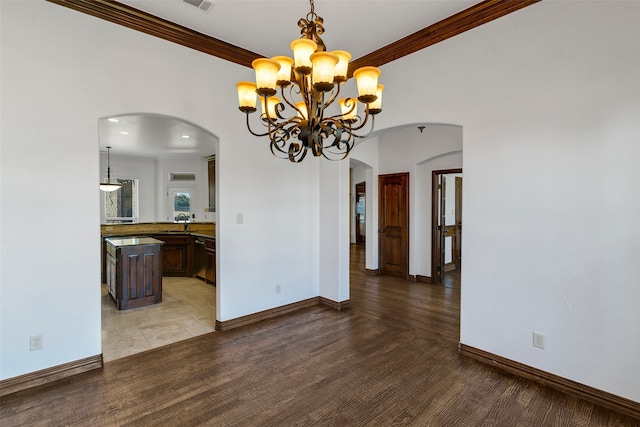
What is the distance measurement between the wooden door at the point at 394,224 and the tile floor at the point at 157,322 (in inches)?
139

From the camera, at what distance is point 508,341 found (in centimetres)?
287

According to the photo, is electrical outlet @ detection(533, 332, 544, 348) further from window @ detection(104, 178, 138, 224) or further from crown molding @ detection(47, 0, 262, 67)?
window @ detection(104, 178, 138, 224)

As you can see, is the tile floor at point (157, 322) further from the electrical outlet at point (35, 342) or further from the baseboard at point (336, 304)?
the baseboard at point (336, 304)

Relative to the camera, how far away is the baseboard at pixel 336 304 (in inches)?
176

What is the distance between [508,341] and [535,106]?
2058 millimetres

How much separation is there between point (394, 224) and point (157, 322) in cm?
455

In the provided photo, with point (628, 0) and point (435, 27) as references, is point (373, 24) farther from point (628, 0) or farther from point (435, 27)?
point (628, 0)

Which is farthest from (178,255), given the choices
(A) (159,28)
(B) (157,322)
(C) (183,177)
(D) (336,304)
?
(A) (159,28)

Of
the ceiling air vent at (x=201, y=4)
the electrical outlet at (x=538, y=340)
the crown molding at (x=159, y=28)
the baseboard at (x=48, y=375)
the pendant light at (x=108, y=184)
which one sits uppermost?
the ceiling air vent at (x=201, y=4)

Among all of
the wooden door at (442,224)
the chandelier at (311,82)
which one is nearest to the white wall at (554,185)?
the chandelier at (311,82)

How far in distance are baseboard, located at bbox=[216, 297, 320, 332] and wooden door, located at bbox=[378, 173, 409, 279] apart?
2.44 meters

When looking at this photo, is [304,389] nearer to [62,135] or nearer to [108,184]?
[62,135]

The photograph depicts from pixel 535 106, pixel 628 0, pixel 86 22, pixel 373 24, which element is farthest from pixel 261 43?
pixel 628 0

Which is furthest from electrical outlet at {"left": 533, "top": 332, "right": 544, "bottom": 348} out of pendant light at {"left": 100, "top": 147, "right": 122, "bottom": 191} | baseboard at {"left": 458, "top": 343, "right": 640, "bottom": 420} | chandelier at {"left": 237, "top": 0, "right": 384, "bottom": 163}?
pendant light at {"left": 100, "top": 147, "right": 122, "bottom": 191}
